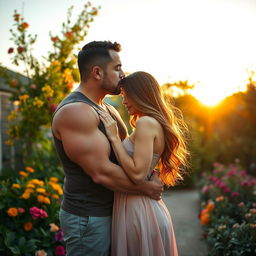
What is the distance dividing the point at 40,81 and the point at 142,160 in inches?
151

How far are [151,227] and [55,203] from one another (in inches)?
79.7

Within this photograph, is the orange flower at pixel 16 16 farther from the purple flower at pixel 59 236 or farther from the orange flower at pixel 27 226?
the purple flower at pixel 59 236

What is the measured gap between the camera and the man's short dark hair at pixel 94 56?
7.76 feet

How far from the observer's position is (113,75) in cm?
239

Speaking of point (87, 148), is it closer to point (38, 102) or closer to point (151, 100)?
point (151, 100)

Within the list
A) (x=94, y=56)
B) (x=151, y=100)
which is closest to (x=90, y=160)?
(x=151, y=100)

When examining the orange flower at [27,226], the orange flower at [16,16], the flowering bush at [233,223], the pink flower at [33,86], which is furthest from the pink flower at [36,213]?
the orange flower at [16,16]

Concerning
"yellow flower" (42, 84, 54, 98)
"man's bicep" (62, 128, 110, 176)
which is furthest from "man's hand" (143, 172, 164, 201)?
"yellow flower" (42, 84, 54, 98)

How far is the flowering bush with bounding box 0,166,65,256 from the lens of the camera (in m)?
3.25

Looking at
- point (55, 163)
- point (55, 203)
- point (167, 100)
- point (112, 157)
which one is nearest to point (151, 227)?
point (112, 157)

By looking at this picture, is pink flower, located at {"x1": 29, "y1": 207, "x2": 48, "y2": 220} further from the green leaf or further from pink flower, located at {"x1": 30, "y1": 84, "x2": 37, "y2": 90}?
pink flower, located at {"x1": 30, "y1": 84, "x2": 37, "y2": 90}

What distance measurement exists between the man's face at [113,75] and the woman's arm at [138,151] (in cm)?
27

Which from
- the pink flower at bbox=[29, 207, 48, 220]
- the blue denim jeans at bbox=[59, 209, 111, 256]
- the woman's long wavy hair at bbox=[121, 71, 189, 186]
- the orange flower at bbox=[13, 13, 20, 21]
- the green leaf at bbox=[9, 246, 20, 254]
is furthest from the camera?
the orange flower at bbox=[13, 13, 20, 21]

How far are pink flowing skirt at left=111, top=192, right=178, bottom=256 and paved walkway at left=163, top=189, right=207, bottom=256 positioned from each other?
2.72m
